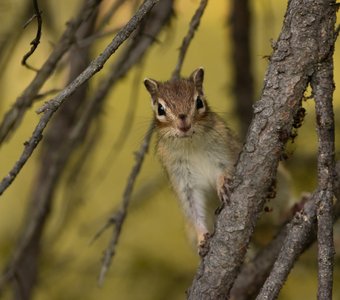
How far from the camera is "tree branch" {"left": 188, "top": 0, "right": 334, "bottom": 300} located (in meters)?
2.95

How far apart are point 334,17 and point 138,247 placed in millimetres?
3415

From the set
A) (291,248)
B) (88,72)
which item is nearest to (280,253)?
(291,248)

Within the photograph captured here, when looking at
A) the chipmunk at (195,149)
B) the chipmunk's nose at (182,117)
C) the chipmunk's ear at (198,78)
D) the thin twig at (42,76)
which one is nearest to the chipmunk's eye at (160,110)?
the chipmunk at (195,149)

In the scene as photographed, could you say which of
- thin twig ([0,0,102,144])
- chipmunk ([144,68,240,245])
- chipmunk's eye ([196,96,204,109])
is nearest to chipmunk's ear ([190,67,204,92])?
chipmunk ([144,68,240,245])

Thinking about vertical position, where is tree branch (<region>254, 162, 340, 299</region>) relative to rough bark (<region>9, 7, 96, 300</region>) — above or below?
below

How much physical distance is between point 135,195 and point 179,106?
1737 mm

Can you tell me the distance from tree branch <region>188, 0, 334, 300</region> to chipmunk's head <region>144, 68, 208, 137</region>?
3.11ft

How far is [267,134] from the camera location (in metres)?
3.01

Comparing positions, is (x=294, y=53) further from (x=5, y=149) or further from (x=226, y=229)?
(x=5, y=149)

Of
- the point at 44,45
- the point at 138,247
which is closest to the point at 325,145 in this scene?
the point at 138,247

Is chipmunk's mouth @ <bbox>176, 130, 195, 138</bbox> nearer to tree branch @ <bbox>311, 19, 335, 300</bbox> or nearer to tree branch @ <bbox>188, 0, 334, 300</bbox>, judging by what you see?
tree branch @ <bbox>188, 0, 334, 300</bbox>

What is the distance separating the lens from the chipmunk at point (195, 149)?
4.21m

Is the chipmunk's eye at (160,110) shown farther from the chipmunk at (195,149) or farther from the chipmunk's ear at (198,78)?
the chipmunk's ear at (198,78)

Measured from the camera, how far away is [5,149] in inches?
274
